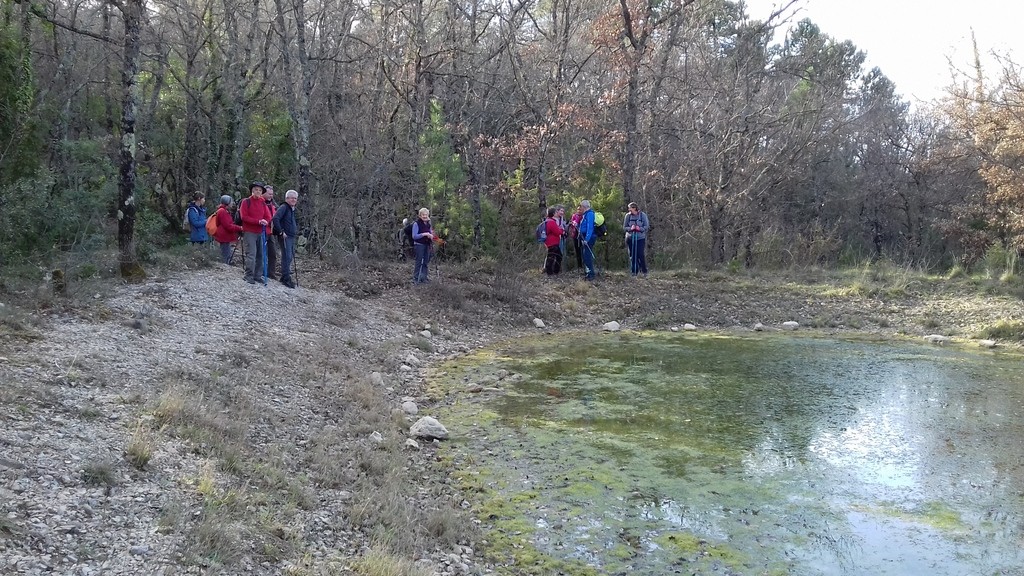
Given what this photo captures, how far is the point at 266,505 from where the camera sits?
16.3 feet

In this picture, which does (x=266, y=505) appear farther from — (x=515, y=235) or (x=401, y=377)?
(x=515, y=235)

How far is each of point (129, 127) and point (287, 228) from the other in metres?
3.06

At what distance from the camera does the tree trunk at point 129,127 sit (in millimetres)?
9969

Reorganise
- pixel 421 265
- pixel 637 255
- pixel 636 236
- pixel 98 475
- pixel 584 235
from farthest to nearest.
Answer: pixel 637 255 < pixel 636 236 < pixel 584 235 < pixel 421 265 < pixel 98 475

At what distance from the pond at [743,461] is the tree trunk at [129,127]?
476 centimetres

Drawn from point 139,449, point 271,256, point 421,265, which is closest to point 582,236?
point 421,265

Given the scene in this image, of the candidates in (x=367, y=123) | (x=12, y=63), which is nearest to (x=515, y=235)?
(x=367, y=123)

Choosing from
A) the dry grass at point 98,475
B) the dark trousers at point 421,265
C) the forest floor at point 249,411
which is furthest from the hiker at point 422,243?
the dry grass at point 98,475

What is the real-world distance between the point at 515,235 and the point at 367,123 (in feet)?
14.9

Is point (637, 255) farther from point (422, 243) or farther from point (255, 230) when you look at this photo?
point (255, 230)

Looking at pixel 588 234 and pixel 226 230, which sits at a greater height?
pixel 588 234

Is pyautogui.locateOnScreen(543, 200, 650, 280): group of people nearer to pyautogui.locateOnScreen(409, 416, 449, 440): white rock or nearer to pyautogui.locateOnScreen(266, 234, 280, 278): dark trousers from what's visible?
pyautogui.locateOnScreen(266, 234, 280, 278): dark trousers

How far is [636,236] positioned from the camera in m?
16.7

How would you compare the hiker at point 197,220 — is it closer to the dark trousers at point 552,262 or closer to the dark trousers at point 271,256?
the dark trousers at point 271,256
